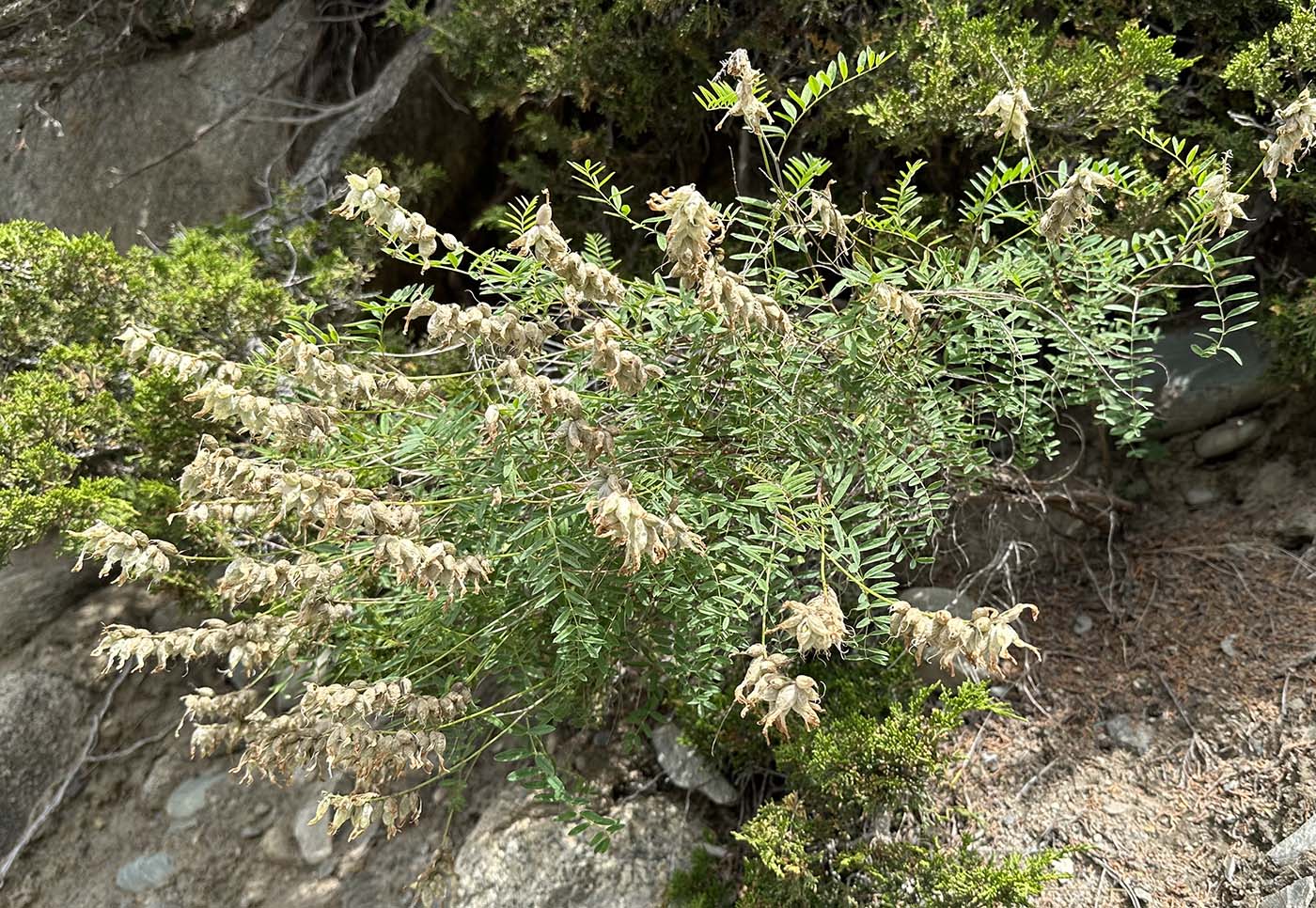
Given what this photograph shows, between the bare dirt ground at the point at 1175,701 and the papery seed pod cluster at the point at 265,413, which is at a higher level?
the papery seed pod cluster at the point at 265,413

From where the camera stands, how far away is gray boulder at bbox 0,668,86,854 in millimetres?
3404

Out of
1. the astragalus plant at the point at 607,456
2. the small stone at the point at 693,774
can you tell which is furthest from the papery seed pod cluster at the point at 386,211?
the small stone at the point at 693,774

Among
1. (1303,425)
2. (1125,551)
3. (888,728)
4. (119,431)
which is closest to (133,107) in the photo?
(119,431)

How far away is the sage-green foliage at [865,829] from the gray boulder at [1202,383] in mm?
1576

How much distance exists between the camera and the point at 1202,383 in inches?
131

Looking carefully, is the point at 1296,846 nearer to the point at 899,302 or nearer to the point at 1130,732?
the point at 1130,732

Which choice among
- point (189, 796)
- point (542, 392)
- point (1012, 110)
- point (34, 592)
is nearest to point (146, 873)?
point (189, 796)

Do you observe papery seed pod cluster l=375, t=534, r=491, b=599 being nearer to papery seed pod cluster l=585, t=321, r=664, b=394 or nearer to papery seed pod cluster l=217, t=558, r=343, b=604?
papery seed pod cluster l=217, t=558, r=343, b=604

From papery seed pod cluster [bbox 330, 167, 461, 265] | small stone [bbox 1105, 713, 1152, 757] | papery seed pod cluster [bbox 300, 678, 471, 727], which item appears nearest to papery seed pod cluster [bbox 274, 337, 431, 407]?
papery seed pod cluster [bbox 330, 167, 461, 265]

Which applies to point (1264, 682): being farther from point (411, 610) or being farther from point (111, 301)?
point (111, 301)

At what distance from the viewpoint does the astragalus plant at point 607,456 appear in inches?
71.3

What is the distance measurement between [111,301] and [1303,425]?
4.38 meters

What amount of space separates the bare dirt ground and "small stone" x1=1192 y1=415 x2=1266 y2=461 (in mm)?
40

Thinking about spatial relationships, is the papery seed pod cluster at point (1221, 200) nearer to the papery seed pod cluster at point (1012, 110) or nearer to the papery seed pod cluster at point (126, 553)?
the papery seed pod cluster at point (1012, 110)
